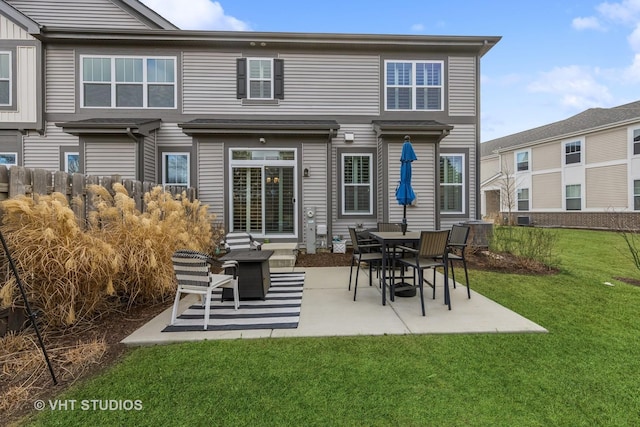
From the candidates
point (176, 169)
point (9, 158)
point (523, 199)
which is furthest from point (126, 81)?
point (523, 199)

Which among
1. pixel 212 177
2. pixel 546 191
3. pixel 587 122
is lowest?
pixel 212 177

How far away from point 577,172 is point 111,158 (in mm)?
24292

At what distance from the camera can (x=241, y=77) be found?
9.46m

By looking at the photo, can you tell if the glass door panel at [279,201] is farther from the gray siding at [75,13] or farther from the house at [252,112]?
the gray siding at [75,13]

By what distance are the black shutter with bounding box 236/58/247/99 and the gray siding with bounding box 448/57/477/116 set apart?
662 cm

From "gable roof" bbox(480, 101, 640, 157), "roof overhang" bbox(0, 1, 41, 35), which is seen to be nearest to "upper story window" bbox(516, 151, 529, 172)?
"gable roof" bbox(480, 101, 640, 157)

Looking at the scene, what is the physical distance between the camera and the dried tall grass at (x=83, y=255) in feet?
10.4

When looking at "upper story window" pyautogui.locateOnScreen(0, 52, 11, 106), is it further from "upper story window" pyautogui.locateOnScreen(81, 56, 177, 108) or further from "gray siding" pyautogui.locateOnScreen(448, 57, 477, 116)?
"gray siding" pyautogui.locateOnScreen(448, 57, 477, 116)

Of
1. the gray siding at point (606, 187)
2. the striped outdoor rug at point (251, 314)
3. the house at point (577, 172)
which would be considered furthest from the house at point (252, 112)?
the gray siding at point (606, 187)

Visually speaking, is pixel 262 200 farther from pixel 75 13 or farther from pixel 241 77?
pixel 75 13

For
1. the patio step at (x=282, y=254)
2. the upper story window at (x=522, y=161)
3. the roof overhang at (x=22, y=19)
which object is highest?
the roof overhang at (x=22, y=19)

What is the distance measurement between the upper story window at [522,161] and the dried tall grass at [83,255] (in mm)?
24568

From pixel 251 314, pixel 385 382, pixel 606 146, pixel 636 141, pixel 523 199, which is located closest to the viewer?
pixel 385 382

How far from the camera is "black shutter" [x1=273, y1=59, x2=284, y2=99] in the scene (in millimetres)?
9531
